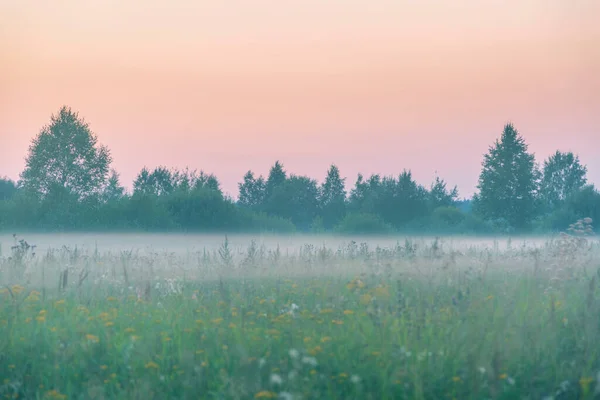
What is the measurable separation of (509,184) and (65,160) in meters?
41.3

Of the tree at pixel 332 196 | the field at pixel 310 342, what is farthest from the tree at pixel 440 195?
the field at pixel 310 342

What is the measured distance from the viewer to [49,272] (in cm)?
1066

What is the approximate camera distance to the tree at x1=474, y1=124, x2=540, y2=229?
192 ft

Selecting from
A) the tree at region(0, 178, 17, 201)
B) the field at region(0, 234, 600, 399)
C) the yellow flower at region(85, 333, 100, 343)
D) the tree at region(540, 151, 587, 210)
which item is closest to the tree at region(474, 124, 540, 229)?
the tree at region(540, 151, 587, 210)

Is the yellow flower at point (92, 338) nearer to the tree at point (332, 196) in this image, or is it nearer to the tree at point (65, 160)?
the tree at point (65, 160)

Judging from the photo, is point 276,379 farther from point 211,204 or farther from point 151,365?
point 211,204

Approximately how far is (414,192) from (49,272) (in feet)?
176

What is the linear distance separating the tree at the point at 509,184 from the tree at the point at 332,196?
27.5 meters

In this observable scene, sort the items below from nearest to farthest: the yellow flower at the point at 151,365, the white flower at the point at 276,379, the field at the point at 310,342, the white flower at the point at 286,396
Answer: the white flower at the point at 286,396, the white flower at the point at 276,379, the field at the point at 310,342, the yellow flower at the point at 151,365

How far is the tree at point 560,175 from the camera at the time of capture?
3187 inches

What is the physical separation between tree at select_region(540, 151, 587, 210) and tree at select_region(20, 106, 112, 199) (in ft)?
191

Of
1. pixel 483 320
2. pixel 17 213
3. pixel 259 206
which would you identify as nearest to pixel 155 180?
pixel 259 206

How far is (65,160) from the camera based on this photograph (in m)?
51.6

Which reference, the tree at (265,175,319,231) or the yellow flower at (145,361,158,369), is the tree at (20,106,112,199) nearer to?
the tree at (265,175,319,231)
